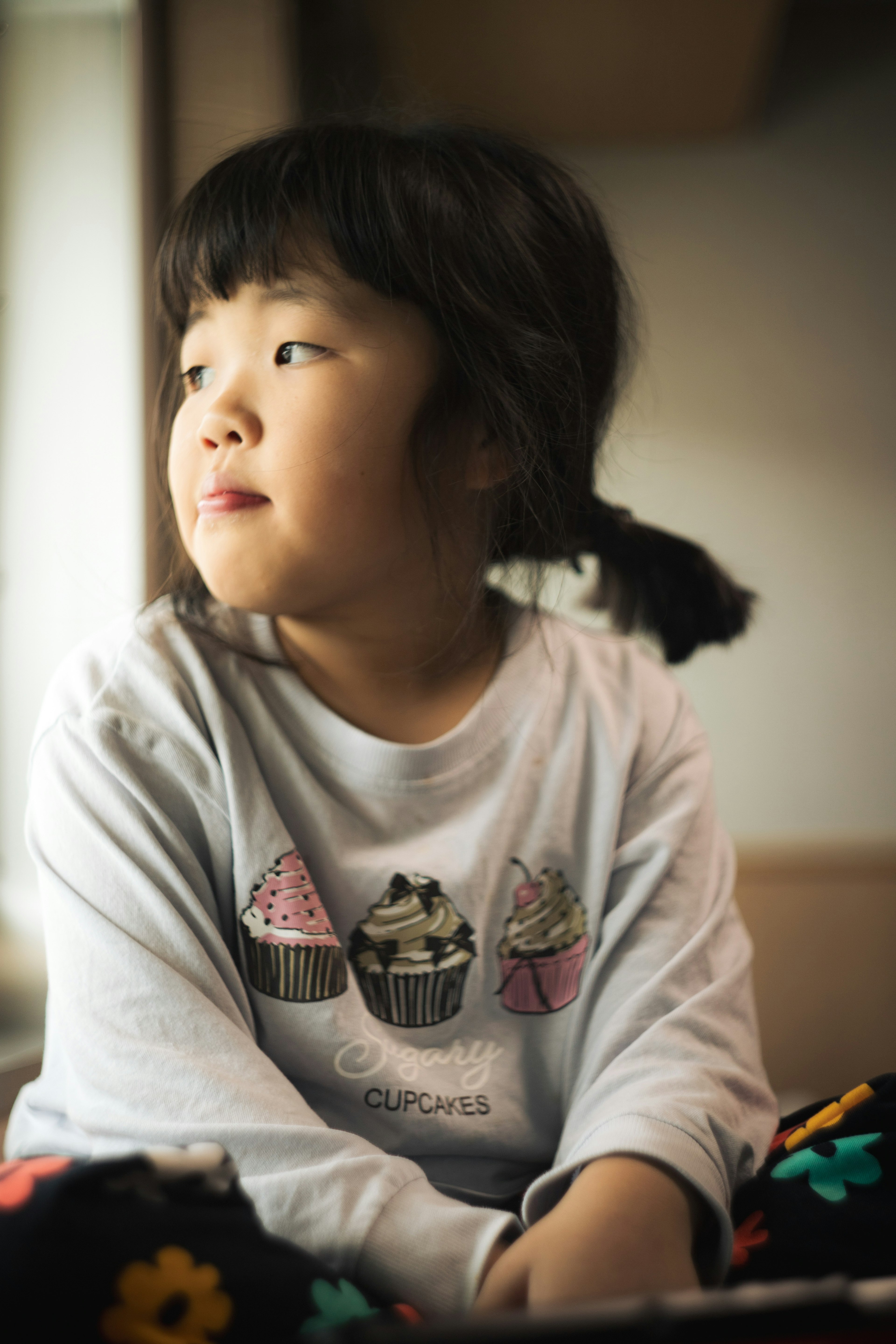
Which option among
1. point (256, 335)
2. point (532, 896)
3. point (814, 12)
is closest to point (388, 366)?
point (256, 335)

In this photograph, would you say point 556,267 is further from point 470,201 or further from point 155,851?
point 155,851

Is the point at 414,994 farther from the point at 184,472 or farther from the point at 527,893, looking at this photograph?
the point at 184,472

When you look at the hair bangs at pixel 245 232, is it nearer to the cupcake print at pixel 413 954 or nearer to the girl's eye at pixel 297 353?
the girl's eye at pixel 297 353

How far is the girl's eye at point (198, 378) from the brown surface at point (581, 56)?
1.64ft

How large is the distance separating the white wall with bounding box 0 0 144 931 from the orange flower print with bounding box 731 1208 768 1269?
0.56 meters

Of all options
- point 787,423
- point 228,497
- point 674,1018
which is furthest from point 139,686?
point 787,423

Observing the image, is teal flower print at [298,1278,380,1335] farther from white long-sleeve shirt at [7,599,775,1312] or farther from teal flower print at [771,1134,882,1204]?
teal flower print at [771,1134,882,1204]

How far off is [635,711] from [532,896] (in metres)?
0.14

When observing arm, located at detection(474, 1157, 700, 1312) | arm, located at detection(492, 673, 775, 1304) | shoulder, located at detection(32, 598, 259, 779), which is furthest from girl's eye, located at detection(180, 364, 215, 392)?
arm, located at detection(474, 1157, 700, 1312)

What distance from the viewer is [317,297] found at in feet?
1.55

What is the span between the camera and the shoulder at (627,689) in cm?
59

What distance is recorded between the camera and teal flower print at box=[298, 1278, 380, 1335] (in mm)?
298

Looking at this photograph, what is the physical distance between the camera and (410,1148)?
480mm

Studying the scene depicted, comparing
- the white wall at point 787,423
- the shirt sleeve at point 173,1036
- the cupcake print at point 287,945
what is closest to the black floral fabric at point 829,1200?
the shirt sleeve at point 173,1036
